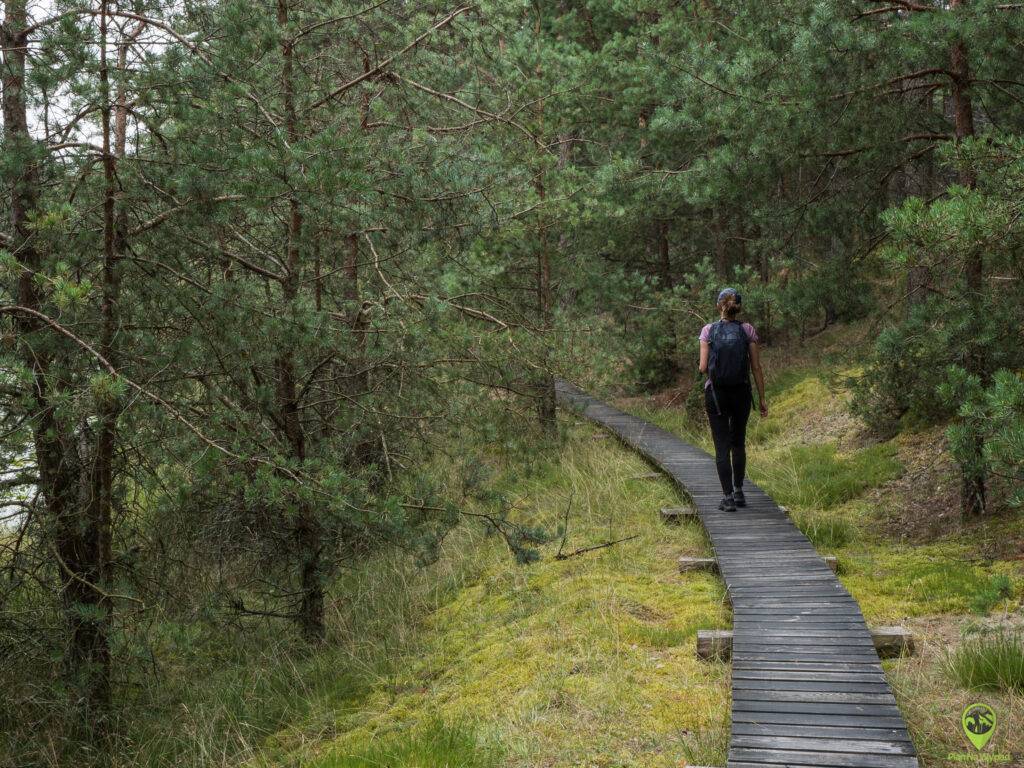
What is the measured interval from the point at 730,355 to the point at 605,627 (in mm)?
2667

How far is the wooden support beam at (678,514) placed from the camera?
A: 324 inches

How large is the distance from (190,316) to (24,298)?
A: 0.98 metres

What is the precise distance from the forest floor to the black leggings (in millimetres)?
702

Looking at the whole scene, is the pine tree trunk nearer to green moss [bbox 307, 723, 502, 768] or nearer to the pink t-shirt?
green moss [bbox 307, 723, 502, 768]

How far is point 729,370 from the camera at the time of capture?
7.25 m

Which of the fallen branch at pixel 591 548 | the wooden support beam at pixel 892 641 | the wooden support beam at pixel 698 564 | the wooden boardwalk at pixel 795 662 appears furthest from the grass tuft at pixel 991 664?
the fallen branch at pixel 591 548

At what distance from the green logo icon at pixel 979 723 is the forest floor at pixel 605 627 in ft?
0.15

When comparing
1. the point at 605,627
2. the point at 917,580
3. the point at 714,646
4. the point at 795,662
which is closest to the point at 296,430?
the point at 605,627

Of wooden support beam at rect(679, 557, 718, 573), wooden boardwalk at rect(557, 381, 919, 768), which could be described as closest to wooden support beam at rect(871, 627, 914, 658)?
wooden boardwalk at rect(557, 381, 919, 768)

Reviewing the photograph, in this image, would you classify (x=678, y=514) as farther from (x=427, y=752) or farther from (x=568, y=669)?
(x=427, y=752)

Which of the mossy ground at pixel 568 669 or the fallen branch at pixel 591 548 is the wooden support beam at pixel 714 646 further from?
the fallen branch at pixel 591 548

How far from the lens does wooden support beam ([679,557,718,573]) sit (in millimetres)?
6902

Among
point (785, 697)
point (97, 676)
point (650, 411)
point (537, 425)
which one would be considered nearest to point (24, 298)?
point (97, 676)

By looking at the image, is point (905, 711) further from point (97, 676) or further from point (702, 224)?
point (702, 224)
